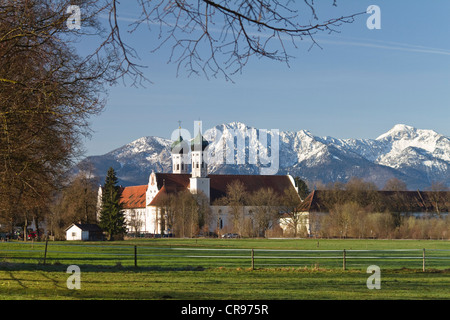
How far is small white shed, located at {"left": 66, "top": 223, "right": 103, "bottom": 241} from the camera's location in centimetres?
8650

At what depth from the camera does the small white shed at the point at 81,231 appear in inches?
3406

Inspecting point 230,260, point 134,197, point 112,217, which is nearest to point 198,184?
point 134,197

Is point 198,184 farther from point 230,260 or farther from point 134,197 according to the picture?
point 230,260

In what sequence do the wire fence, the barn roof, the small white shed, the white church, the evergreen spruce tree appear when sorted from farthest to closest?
the barn roof < the white church < the evergreen spruce tree < the small white shed < the wire fence

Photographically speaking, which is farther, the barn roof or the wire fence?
the barn roof

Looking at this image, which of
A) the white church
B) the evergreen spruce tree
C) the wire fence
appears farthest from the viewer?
the white church

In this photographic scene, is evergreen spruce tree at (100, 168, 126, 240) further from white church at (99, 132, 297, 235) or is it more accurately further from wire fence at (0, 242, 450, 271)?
white church at (99, 132, 297, 235)

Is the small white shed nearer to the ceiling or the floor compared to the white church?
nearer to the floor

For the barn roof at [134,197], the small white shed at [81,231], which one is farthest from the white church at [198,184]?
the small white shed at [81,231]

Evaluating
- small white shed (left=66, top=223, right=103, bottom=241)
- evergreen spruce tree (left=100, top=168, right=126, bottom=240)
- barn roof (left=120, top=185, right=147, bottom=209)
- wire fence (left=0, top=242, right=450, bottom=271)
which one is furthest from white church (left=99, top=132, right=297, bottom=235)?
wire fence (left=0, top=242, right=450, bottom=271)

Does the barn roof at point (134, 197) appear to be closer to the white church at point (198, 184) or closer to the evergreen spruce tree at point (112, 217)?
the white church at point (198, 184)

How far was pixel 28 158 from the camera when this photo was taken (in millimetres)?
18797
